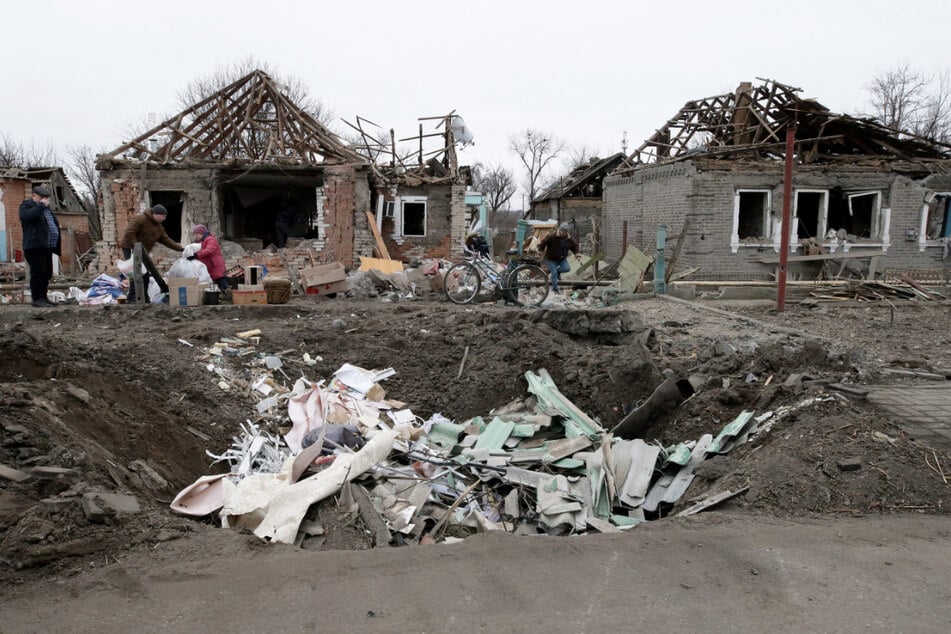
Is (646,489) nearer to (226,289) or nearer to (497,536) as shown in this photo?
(497,536)

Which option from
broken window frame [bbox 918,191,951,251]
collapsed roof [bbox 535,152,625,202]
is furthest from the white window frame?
broken window frame [bbox 918,191,951,251]

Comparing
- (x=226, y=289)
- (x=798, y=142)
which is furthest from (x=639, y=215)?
(x=226, y=289)

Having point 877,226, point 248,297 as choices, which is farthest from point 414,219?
point 877,226

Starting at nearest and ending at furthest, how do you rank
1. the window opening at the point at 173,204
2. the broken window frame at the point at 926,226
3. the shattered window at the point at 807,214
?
the window opening at the point at 173,204, the broken window frame at the point at 926,226, the shattered window at the point at 807,214

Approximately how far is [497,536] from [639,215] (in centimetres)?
1865

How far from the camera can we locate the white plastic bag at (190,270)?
10586 millimetres

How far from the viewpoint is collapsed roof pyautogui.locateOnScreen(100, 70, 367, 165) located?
16328mm

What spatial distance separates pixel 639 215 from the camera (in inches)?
824

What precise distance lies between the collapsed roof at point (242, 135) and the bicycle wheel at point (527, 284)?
Result: 6428mm

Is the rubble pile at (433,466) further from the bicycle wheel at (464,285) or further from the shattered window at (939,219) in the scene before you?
the shattered window at (939,219)

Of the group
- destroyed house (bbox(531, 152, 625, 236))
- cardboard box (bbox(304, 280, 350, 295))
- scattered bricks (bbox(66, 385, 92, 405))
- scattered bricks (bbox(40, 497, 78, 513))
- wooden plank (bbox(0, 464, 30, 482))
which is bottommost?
scattered bricks (bbox(40, 497, 78, 513))

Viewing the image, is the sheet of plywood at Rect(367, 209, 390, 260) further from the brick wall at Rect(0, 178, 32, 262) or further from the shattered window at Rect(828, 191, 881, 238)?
the brick wall at Rect(0, 178, 32, 262)

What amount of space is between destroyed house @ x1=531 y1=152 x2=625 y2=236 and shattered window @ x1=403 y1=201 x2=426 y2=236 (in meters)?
9.24

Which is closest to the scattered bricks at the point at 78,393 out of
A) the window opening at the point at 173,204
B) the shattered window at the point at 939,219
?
the window opening at the point at 173,204
